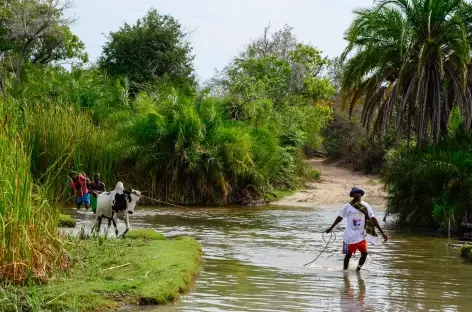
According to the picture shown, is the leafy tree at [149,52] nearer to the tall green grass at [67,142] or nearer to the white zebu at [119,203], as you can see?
the tall green grass at [67,142]

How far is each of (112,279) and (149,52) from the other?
37.1 metres

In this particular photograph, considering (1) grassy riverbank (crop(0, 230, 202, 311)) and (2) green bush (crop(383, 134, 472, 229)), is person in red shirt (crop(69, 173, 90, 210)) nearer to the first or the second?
(1) grassy riverbank (crop(0, 230, 202, 311))

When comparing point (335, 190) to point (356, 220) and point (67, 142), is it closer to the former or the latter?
point (67, 142)

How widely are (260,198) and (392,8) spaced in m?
12.5

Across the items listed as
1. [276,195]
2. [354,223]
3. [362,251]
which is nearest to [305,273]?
[362,251]

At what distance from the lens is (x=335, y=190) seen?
38.8 metres

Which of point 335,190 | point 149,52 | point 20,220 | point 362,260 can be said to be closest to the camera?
point 20,220

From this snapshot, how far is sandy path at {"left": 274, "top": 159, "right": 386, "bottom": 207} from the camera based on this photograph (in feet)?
112

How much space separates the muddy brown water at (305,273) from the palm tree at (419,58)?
3.81 metres

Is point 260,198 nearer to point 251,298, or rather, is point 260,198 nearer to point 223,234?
point 223,234

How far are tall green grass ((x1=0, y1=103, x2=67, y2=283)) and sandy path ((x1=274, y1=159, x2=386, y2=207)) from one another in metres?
22.5

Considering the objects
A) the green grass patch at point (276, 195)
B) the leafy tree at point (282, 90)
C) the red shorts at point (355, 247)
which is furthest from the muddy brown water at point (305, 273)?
the leafy tree at point (282, 90)

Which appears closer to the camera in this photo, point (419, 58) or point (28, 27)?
point (419, 58)

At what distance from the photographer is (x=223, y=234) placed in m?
20.1
